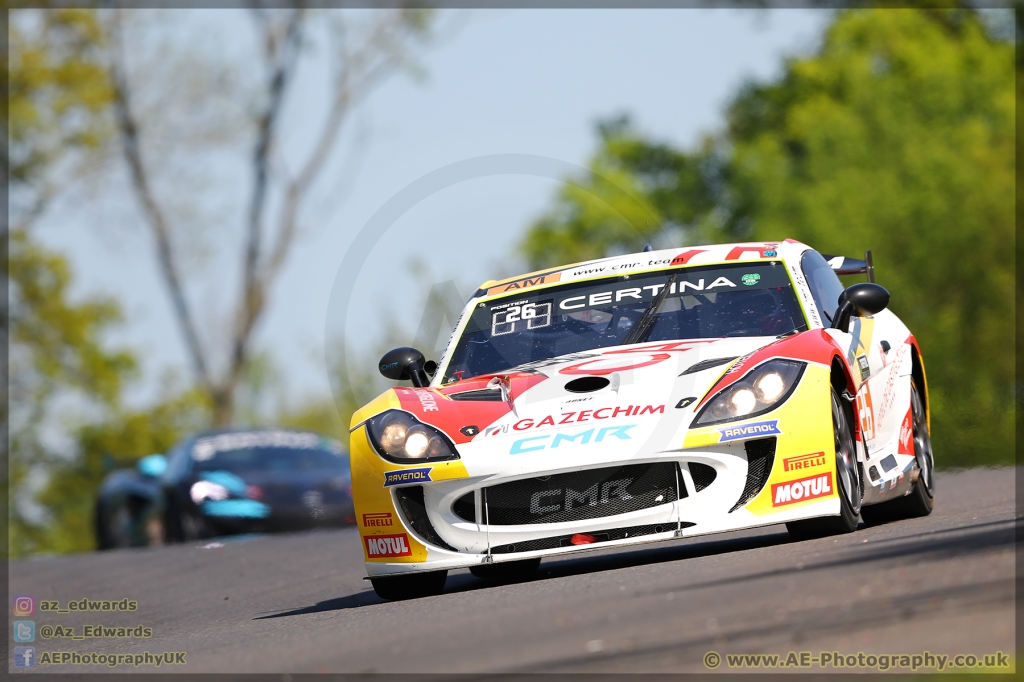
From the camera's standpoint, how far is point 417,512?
6883mm

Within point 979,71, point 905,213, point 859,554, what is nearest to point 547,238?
point 979,71

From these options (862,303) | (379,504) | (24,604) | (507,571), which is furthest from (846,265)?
(24,604)

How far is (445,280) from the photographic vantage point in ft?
28.8

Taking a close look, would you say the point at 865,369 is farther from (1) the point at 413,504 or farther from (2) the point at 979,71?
(2) the point at 979,71

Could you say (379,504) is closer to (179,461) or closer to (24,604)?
(24,604)

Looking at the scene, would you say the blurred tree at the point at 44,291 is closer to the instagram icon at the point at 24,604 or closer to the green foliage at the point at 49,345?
the green foliage at the point at 49,345

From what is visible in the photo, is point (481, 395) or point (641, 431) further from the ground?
point (481, 395)

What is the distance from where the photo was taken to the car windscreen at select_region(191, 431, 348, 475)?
18.1 metres

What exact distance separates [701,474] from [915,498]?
2.34 meters

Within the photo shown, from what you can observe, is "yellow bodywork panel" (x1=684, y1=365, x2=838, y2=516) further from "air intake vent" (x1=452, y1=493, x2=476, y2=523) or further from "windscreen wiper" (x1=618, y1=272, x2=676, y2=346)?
"windscreen wiper" (x1=618, y1=272, x2=676, y2=346)

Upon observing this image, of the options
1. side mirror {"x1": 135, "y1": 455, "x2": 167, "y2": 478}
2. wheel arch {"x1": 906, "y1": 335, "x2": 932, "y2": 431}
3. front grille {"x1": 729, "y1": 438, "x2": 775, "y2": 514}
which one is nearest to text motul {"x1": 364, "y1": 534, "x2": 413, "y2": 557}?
front grille {"x1": 729, "y1": 438, "x2": 775, "y2": 514}

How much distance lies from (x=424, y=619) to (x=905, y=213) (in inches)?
1288

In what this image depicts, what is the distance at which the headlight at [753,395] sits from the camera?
6.55 metres

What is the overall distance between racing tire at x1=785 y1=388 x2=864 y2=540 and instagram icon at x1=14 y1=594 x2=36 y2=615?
5646 millimetres
